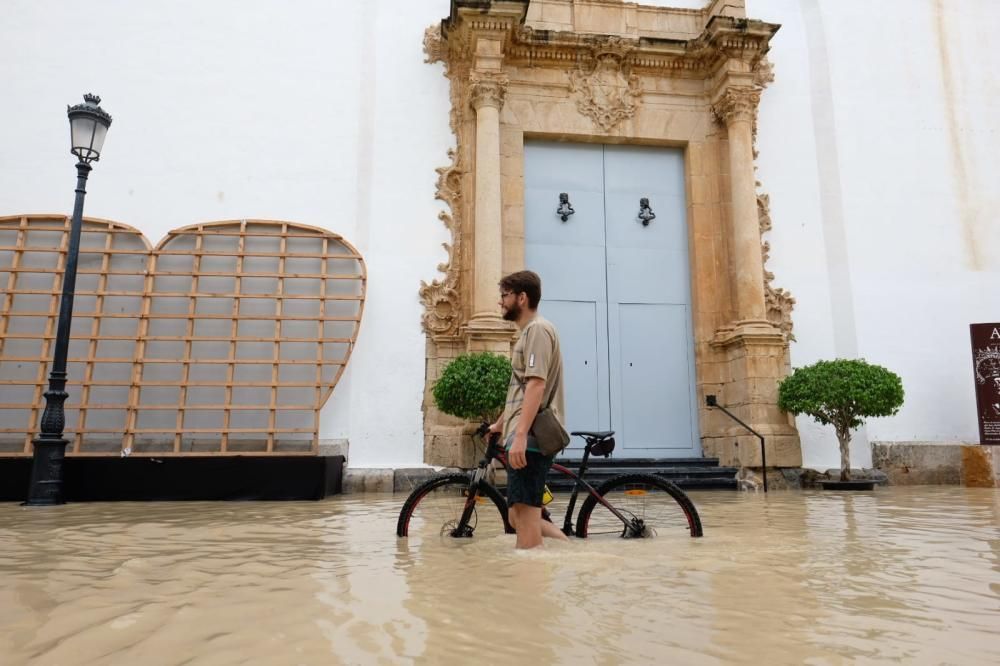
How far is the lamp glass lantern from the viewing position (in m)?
5.86

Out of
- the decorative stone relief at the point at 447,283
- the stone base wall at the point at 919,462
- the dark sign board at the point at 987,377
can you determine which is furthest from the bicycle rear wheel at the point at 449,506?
the dark sign board at the point at 987,377

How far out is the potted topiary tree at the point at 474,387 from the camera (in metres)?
6.49

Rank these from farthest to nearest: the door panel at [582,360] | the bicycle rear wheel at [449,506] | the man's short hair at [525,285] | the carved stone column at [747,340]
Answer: the door panel at [582,360] < the carved stone column at [747,340] < the bicycle rear wheel at [449,506] < the man's short hair at [525,285]

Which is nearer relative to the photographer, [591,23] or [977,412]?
[977,412]

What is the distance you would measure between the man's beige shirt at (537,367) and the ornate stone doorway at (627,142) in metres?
4.26

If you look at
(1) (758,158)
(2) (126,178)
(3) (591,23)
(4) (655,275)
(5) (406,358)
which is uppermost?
(3) (591,23)

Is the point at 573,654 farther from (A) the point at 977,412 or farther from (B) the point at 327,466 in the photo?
(A) the point at 977,412

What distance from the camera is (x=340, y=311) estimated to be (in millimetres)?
7531

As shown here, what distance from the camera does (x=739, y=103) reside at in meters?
8.33

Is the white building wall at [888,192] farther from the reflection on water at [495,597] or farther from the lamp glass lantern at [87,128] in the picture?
the lamp glass lantern at [87,128]

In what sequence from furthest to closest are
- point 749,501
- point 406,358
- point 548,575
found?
point 406,358
point 749,501
point 548,575

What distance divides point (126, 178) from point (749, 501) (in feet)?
24.5

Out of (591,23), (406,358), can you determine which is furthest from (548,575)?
(591,23)

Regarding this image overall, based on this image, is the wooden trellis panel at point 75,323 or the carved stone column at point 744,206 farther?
the carved stone column at point 744,206
